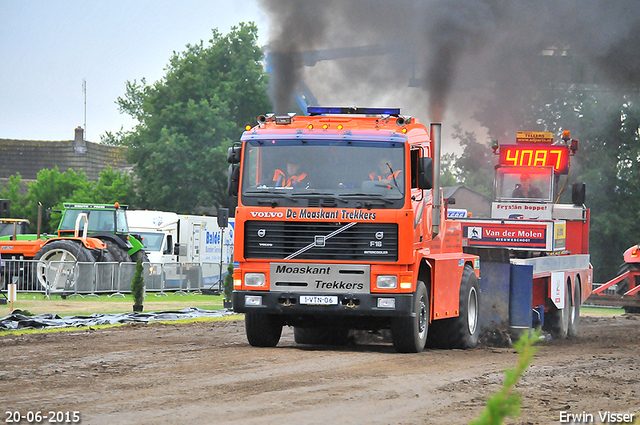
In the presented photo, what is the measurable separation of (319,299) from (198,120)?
3782 cm

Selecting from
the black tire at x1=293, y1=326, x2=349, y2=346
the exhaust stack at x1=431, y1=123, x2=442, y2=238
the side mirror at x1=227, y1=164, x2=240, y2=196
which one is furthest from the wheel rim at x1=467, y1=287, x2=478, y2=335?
the side mirror at x1=227, y1=164, x2=240, y2=196

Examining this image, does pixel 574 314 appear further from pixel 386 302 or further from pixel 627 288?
pixel 627 288

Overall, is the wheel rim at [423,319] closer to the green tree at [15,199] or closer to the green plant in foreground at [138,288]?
the green plant in foreground at [138,288]

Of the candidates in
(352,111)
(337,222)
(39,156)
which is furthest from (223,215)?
(39,156)

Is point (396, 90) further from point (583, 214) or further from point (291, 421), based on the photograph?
point (291, 421)

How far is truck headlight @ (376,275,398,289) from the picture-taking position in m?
11.5

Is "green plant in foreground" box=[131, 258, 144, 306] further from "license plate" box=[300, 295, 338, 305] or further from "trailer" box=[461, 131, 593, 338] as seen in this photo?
"license plate" box=[300, 295, 338, 305]

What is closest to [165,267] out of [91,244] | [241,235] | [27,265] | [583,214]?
[91,244]

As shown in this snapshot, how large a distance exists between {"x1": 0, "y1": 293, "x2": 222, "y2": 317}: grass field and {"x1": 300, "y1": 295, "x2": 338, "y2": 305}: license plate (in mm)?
8494

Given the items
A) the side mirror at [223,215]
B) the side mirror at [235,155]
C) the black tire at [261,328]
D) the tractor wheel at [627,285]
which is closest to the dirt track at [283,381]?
the black tire at [261,328]

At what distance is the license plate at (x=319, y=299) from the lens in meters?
11.6

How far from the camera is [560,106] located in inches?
1725

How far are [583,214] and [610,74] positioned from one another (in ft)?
17.0

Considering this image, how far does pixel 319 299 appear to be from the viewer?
1162cm
